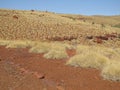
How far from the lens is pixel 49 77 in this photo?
11.3m

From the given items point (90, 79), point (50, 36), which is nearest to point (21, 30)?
point (50, 36)

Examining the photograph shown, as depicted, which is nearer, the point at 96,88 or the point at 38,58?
the point at 96,88

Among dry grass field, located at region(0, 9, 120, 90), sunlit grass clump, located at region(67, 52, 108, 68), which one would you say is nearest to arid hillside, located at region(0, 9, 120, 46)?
dry grass field, located at region(0, 9, 120, 90)

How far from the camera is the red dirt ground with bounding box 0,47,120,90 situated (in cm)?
999

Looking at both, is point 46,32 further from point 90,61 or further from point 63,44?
point 90,61

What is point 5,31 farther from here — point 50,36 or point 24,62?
point 24,62

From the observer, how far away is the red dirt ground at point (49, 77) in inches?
393

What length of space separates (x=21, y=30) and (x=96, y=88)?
3021 centimetres

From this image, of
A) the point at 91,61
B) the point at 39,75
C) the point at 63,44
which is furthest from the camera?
the point at 63,44

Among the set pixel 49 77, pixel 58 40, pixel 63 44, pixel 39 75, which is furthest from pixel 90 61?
pixel 58 40

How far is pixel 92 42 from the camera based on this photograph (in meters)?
32.2

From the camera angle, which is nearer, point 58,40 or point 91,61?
point 91,61

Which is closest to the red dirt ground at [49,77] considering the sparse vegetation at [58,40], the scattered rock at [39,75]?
the scattered rock at [39,75]

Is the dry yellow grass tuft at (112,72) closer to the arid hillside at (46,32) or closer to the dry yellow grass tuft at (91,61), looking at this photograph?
the dry yellow grass tuft at (91,61)
